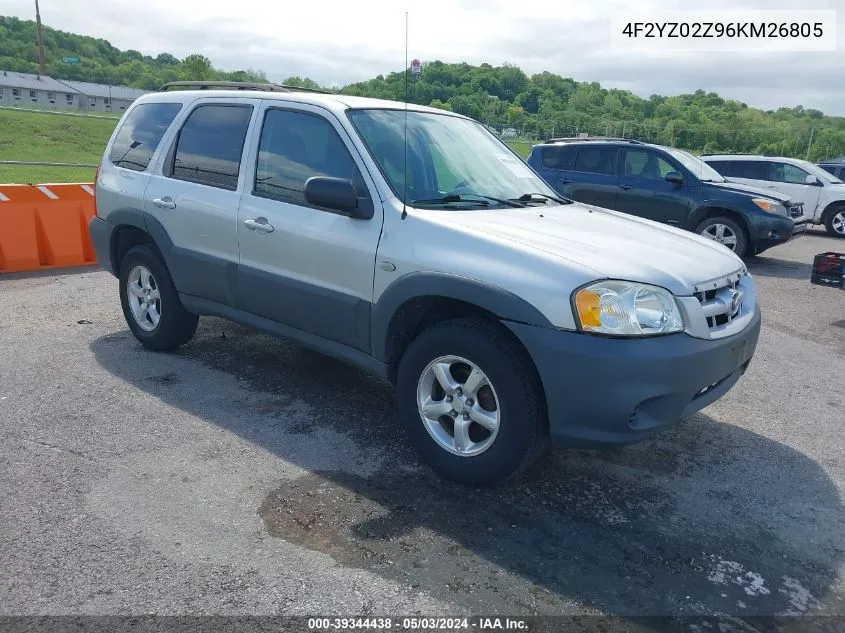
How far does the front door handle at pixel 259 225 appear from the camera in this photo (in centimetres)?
418

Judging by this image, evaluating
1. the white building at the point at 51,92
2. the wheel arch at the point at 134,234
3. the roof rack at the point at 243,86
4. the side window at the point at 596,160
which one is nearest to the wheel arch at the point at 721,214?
the side window at the point at 596,160

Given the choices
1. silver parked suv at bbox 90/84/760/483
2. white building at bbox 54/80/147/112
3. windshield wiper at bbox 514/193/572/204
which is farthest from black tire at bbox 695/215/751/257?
white building at bbox 54/80/147/112

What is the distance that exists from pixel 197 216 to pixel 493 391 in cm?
253

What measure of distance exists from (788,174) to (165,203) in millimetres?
14499

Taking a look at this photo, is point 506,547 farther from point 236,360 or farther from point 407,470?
point 236,360

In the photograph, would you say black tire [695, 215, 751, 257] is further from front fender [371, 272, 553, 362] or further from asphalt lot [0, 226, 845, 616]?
front fender [371, 272, 553, 362]

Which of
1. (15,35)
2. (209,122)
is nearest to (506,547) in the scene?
(209,122)

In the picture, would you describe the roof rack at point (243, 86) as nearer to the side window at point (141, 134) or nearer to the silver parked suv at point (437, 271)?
the silver parked suv at point (437, 271)

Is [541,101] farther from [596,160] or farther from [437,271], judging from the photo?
[437,271]

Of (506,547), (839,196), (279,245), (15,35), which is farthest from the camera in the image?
(15,35)

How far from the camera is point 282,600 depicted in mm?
2604

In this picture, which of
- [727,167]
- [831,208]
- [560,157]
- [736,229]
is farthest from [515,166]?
[831,208]

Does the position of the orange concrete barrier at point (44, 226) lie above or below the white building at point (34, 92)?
below

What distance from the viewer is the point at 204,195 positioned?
4.62 m
